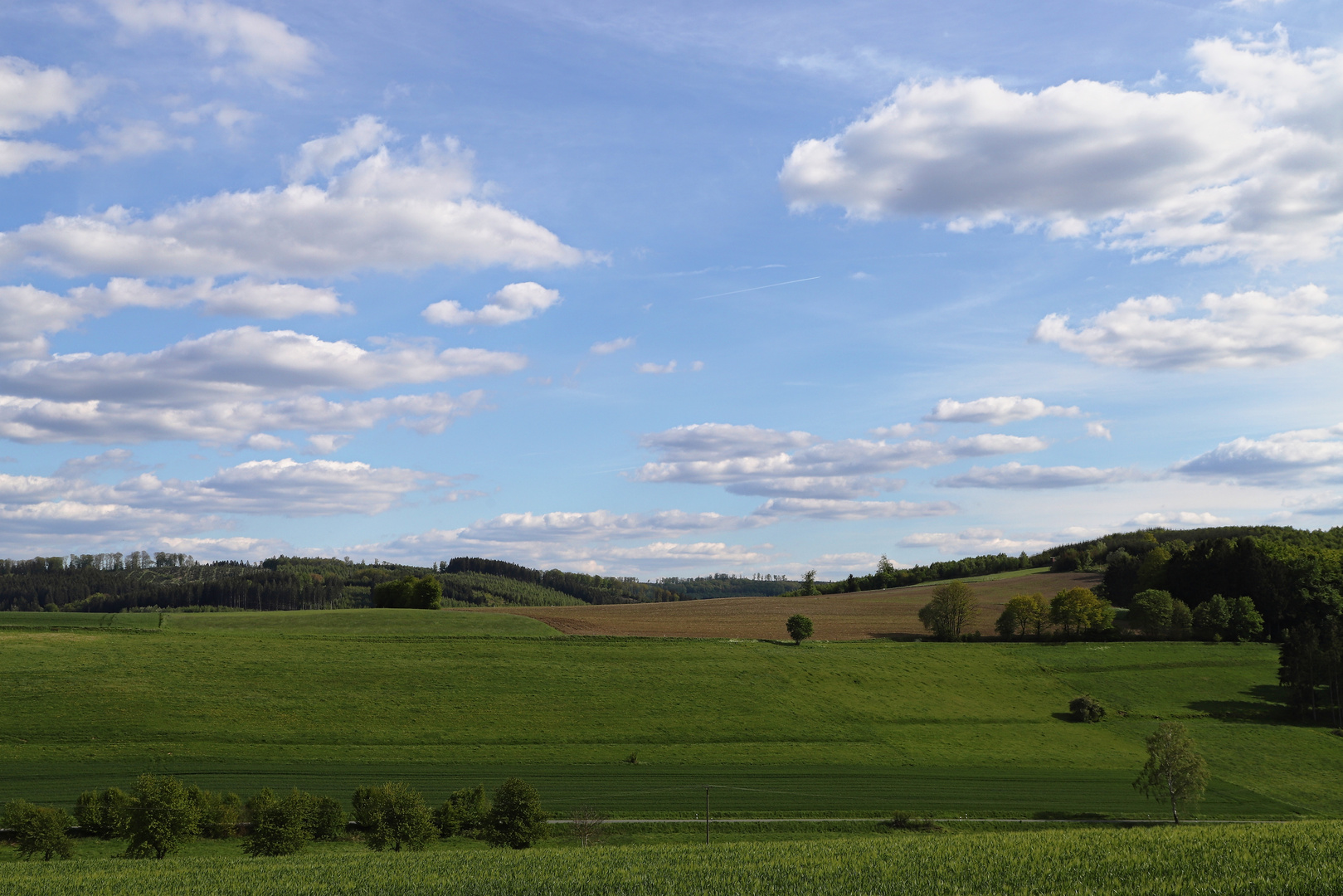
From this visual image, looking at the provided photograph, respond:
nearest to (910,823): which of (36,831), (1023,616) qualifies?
(36,831)

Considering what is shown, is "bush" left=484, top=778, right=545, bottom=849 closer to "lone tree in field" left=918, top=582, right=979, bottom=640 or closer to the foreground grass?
the foreground grass

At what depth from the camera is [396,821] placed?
45469mm

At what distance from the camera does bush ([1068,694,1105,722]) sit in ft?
268

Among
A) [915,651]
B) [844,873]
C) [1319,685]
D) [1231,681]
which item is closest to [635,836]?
[844,873]

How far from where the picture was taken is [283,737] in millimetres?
65438

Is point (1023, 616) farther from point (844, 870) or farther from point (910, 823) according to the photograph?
point (844, 870)

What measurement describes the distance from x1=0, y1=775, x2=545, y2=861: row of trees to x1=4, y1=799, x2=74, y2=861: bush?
43 mm

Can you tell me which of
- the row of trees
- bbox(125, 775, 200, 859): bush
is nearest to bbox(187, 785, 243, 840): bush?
the row of trees

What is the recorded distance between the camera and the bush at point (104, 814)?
45906 mm

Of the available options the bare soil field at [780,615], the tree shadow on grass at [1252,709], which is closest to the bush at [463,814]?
the bare soil field at [780,615]

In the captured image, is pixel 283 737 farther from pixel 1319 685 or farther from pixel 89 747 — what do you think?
pixel 1319 685

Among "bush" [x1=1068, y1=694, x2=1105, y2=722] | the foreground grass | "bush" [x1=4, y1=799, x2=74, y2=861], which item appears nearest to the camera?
the foreground grass

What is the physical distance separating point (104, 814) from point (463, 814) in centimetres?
1973

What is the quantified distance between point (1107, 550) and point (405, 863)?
640ft
